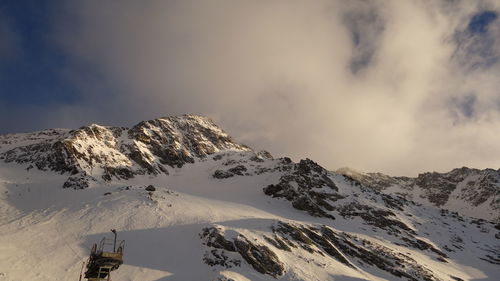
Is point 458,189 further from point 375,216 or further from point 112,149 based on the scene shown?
point 112,149

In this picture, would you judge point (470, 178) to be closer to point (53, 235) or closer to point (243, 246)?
point (243, 246)

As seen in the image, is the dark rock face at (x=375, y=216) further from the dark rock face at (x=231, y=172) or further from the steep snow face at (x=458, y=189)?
the steep snow face at (x=458, y=189)

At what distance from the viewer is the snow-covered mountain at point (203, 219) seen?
132 feet

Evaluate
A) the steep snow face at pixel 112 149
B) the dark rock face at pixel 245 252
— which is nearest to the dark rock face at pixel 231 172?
the steep snow face at pixel 112 149

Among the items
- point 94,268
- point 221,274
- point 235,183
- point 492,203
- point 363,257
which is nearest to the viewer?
point 94,268

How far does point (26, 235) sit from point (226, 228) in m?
22.7

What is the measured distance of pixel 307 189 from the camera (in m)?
87.8

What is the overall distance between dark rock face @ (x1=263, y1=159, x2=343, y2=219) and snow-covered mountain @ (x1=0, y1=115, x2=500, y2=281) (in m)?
0.34

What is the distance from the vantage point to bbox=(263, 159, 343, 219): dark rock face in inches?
3157

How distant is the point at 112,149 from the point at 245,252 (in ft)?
210

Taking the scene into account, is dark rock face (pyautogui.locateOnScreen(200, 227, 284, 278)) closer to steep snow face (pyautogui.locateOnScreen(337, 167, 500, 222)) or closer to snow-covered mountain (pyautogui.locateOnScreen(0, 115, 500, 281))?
snow-covered mountain (pyautogui.locateOnScreen(0, 115, 500, 281))

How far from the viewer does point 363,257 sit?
177ft

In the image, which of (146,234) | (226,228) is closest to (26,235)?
(146,234)

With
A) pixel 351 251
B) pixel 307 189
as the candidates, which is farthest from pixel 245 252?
pixel 307 189
